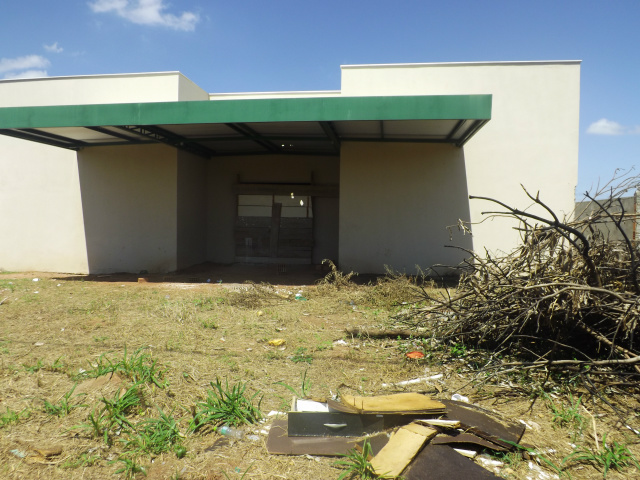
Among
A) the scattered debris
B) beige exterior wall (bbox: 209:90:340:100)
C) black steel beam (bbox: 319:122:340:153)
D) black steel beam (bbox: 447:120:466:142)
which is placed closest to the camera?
the scattered debris

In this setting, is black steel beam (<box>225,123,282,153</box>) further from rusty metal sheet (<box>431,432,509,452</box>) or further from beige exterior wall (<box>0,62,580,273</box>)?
rusty metal sheet (<box>431,432,509,452</box>)

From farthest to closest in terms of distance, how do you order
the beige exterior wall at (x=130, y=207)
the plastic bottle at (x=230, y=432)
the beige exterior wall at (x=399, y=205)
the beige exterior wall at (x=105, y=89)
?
the beige exterior wall at (x=105, y=89) → the beige exterior wall at (x=130, y=207) → the beige exterior wall at (x=399, y=205) → the plastic bottle at (x=230, y=432)

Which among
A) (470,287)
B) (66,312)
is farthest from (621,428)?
(66,312)

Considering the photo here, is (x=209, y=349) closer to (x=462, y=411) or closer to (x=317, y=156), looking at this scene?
(x=462, y=411)

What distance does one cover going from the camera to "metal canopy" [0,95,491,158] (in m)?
8.56

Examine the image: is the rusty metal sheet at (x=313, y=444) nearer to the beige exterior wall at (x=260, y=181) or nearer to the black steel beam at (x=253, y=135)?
the black steel beam at (x=253, y=135)

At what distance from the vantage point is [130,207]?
39.9 ft

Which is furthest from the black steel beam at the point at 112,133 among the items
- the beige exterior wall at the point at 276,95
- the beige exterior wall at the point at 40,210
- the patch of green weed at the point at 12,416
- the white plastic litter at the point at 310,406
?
the white plastic litter at the point at 310,406

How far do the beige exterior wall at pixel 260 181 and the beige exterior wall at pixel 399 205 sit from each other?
3.09 m

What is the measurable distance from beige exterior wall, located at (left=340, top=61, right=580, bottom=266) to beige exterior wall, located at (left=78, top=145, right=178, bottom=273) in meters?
4.72

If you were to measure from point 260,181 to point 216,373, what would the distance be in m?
10.5

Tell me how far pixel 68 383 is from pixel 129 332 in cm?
171

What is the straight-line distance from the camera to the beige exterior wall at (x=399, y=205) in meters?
10.9

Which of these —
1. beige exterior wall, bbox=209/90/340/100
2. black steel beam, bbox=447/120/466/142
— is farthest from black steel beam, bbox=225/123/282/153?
black steel beam, bbox=447/120/466/142
